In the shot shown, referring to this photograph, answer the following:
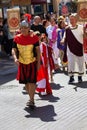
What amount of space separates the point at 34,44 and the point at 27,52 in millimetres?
216

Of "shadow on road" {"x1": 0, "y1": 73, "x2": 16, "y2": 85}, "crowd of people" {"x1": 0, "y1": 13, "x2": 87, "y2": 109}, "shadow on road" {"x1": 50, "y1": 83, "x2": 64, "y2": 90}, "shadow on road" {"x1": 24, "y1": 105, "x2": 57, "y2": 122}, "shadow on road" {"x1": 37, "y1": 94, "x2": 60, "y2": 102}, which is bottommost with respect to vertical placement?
"shadow on road" {"x1": 0, "y1": 73, "x2": 16, "y2": 85}

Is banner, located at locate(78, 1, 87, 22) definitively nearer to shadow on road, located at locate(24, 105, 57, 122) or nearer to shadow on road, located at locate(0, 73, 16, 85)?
shadow on road, located at locate(0, 73, 16, 85)

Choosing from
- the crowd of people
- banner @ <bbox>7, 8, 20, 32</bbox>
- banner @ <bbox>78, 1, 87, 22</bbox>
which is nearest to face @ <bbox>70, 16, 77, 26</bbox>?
the crowd of people

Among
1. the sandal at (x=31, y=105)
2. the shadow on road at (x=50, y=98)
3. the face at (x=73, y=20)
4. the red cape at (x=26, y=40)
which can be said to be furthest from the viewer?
the face at (x=73, y=20)

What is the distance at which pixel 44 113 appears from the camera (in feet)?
29.5

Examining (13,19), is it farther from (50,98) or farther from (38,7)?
(38,7)

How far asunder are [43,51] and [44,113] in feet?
8.19

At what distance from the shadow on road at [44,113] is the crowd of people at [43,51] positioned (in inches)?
7.9

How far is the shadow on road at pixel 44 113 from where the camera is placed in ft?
28.2

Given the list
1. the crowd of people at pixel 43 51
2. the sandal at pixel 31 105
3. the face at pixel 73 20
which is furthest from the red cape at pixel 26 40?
the face at pixel 73 20

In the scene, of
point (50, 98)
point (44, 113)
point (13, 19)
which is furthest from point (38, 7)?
point (44, 113)

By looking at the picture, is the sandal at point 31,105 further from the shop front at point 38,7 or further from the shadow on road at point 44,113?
the shop front at point 38,7

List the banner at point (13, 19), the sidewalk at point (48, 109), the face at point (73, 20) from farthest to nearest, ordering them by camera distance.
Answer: the banner at point (13, 19) < the face at point (73, 20) < the sidewalk at point (48, 109)

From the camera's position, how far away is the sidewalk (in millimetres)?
8094
